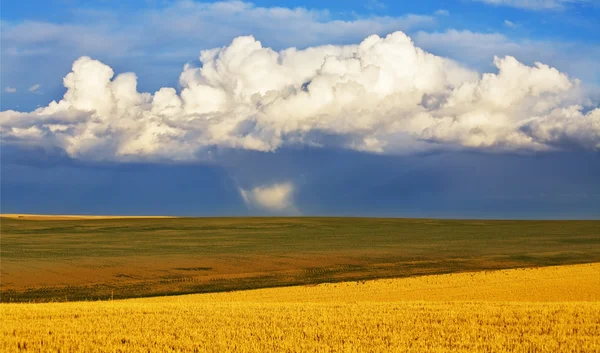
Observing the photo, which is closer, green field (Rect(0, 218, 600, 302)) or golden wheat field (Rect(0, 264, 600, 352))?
golden wheat field (Rect(0, 264, 600, 352))

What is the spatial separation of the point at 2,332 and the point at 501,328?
14119 millimetres

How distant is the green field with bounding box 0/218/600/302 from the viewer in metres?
Answer: 40.3

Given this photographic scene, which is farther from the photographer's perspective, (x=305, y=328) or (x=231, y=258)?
(x=231, y=258)

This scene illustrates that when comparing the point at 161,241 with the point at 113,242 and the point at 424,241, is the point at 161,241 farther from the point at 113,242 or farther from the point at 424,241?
the point at 424,241

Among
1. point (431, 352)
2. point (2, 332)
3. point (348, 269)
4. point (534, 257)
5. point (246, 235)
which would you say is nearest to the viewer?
point (431, 352)

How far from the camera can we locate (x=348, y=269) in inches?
1914

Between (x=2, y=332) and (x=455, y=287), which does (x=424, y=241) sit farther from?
(x=2, y=332)

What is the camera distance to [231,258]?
183 feet

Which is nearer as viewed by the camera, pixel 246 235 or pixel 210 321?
pixel 210 321

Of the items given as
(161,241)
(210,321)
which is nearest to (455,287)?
(210,321)

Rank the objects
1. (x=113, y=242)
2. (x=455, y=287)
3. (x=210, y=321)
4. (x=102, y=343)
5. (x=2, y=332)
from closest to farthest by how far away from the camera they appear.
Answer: (x=102, y=343)
(x=2, y=332)
(x=210, y=321)
(x=455, y=287)
(x=113, y=242)

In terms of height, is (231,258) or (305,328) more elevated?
(231,258)

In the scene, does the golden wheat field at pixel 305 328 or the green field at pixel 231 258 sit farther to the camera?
the green field at pixel 231 258

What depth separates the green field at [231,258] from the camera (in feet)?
132
